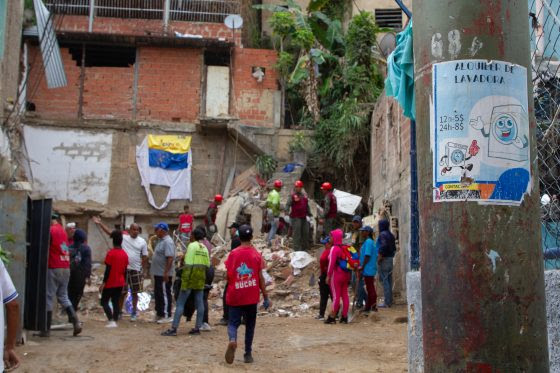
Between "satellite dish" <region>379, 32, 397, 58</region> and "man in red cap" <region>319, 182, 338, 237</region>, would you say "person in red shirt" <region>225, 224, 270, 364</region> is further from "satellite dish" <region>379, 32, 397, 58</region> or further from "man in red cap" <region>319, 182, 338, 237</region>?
"satellite dish" <region>379, 32, 397, 58</region>

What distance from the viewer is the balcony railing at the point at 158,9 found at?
2216cm

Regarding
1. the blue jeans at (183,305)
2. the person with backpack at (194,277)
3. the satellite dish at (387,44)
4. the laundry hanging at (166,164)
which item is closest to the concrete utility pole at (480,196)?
the person with backpack at (194,277)

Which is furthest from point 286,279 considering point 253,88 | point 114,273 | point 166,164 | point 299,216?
point 253,88

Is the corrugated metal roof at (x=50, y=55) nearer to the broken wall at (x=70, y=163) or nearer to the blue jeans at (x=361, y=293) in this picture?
the broken wall at (x=70, y=163)

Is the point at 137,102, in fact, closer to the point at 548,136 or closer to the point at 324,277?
the point at 324,277

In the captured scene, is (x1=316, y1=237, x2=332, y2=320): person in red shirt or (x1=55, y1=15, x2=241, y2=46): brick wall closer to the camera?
(x1=316, y1=237, x2=332, y2=320): person in red shirt

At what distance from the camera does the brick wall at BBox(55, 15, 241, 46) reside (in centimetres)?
2200

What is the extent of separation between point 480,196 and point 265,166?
1824 cm

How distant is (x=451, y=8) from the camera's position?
7.90 ft

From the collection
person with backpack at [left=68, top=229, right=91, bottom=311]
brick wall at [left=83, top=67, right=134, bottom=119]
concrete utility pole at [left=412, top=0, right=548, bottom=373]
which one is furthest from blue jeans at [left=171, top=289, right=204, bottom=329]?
A: brick wall at [left=83, top=67, right=134, bottom=119]

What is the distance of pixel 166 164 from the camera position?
68.4 feet

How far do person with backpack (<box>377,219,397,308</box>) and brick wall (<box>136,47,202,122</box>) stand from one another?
11.8 meters

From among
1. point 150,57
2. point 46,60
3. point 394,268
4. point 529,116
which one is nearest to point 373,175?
point 394,268

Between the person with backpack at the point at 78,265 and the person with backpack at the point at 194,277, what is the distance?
1833mm
